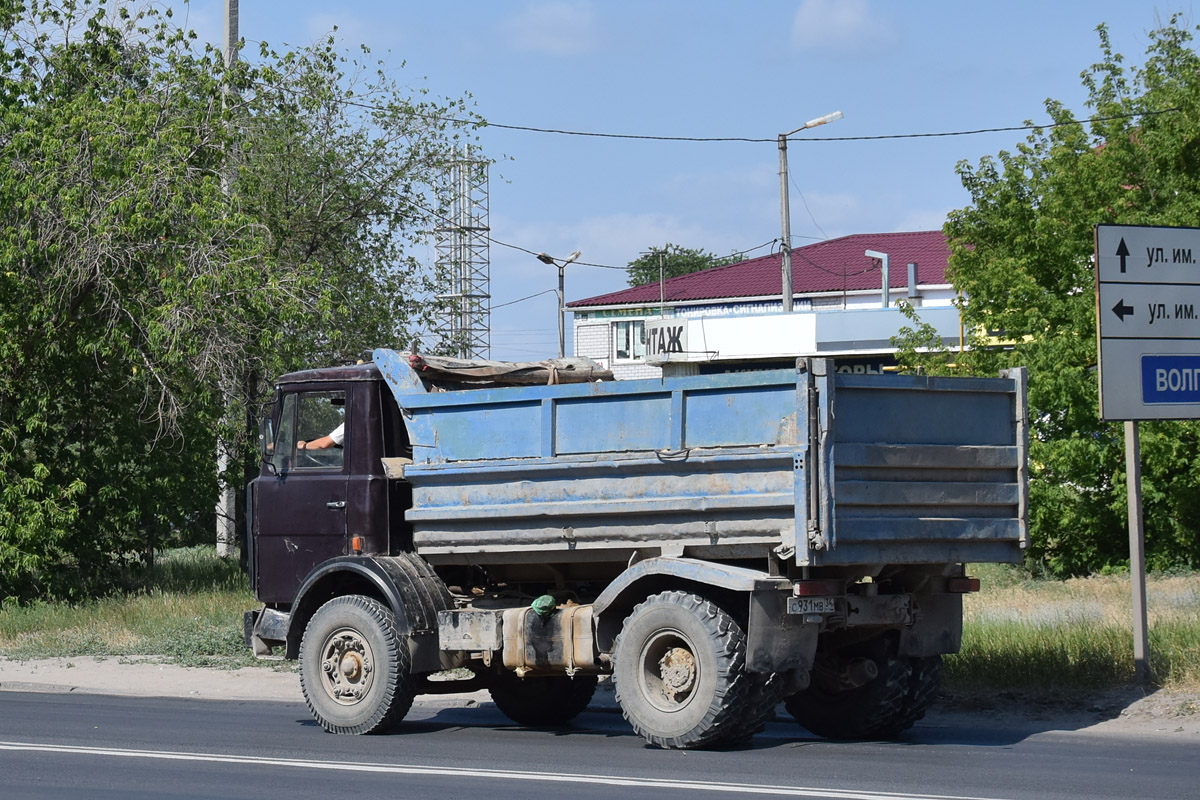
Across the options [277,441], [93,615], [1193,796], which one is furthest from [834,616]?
[93,615]

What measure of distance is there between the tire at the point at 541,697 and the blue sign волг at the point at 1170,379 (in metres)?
4.93

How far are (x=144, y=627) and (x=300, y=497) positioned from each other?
23.8 feet

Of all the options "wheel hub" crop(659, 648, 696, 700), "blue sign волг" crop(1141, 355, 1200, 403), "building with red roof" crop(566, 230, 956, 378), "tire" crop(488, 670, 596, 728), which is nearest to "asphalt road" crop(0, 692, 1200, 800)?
"tire" crop(488, 670, 596, 728)

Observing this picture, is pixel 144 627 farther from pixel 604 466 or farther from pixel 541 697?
pixel 604 466

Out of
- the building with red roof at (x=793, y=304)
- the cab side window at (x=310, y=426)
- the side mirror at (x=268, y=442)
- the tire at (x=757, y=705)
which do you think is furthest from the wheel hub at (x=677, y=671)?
the building with red roof at (x=793, y=304)

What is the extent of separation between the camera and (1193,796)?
25.1 feet

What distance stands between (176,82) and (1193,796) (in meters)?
18.0

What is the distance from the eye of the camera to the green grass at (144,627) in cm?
1658

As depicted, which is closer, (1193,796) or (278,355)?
(1193,796)

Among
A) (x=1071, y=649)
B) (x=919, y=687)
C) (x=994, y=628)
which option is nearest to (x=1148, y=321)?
(x=1071, y=649)

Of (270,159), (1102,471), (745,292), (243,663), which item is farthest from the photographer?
(745,292)

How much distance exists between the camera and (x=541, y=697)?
11.9 metres

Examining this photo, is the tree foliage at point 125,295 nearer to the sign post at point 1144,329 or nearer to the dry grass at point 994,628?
the dry grass at point 994,628

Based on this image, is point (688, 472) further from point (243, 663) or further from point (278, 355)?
point (278, 355)
